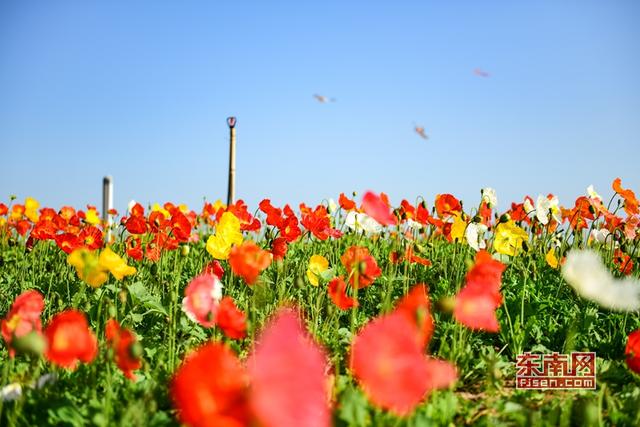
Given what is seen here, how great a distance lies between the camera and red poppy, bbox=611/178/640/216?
12.2 feet

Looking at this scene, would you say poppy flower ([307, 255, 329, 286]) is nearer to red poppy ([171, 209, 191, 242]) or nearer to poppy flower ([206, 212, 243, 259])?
poppy flower ([206, 212, 243, 259])

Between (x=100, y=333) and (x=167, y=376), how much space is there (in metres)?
1.09

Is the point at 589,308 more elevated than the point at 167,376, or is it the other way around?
the point at 589,308

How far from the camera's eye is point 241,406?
1099mm

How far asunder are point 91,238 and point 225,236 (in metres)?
0.84

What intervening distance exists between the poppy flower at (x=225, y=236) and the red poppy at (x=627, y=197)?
232 centimetres

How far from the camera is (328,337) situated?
119 inches

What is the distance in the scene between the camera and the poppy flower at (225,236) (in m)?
3.17

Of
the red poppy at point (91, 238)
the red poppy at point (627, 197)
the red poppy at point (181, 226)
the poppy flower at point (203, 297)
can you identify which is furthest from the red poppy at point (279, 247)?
the red poppy at point (627, 197)

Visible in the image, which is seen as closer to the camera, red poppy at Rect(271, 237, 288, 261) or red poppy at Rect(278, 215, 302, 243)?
red poppy at Rect(271, 237, 288, 261)

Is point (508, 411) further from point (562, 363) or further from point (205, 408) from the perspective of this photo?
point (205, 408)

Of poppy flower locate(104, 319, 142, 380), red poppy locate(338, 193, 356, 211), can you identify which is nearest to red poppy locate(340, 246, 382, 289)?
poppy flower locate(104, 319, 142, 380)

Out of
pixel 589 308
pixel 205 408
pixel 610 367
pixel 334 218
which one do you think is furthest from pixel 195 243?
pixel 205 408

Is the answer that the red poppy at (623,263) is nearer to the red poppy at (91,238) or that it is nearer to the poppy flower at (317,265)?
the poppy flower at (317,265)
